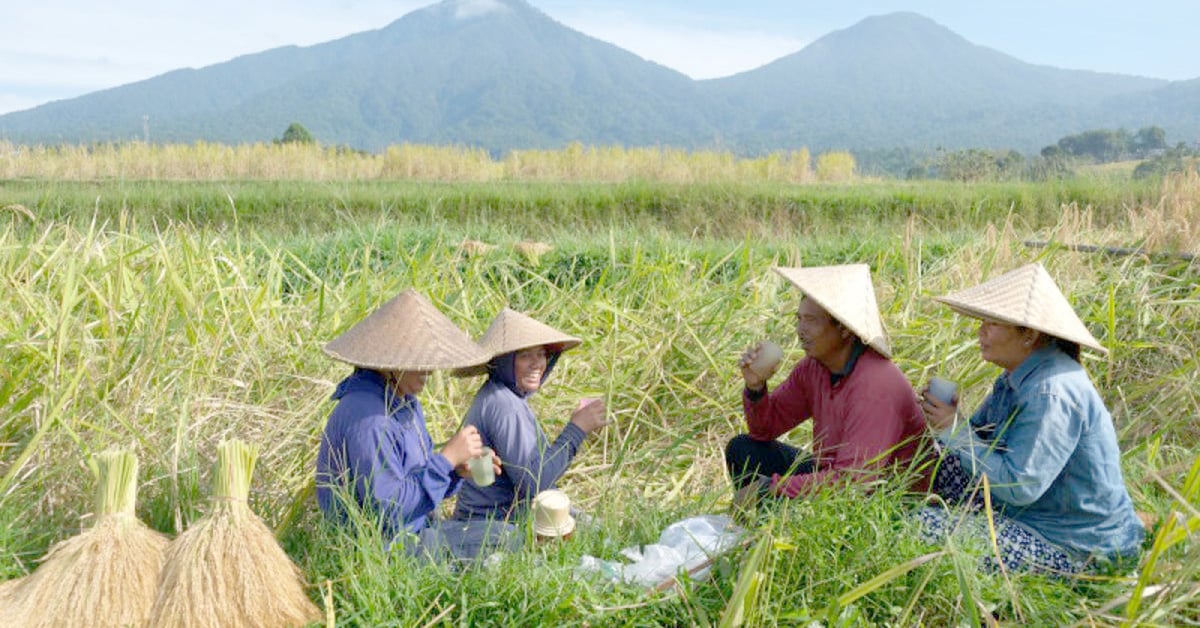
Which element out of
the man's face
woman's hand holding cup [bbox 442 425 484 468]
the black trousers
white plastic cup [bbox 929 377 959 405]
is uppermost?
the man's face

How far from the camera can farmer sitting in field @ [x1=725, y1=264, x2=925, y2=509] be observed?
2.87m

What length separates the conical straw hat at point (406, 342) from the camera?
2.72 metres

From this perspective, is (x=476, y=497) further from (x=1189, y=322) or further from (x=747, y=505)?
(x=1189, y=322)

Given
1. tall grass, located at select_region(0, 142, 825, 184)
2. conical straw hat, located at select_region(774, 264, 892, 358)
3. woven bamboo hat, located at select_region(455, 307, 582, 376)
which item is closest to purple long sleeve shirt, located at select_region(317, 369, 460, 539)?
woven bamboo hat, located at select_region(455, 307, 582, 376)

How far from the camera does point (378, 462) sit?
267cm

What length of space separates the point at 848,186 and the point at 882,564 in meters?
15.0

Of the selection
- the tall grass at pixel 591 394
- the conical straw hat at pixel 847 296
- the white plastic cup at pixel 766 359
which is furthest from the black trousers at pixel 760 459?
the conical straw hat at pixel 847 296

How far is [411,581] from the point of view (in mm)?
2500

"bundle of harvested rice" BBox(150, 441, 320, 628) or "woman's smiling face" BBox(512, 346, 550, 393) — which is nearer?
"bundle of harvested rice" BBox(150, 441, 320, 628)

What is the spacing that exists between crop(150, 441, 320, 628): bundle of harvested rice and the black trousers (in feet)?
5.10

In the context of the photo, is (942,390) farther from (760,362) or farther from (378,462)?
(378,462)

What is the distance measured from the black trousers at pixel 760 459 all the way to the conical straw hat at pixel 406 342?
1034 millimetres

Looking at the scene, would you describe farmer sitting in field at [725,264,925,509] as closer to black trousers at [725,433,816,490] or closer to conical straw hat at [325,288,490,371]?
black trousers at [725,433,816,490]

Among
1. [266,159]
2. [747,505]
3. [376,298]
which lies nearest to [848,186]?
[266,159]
